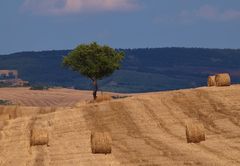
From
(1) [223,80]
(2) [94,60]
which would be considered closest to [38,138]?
(1) [223,80]

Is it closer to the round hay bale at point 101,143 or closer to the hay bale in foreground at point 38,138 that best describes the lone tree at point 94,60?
the hay bale in foreground at point 38,138

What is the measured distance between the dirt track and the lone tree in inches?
986

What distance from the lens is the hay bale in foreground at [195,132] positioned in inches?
1502

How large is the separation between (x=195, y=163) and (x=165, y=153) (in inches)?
184

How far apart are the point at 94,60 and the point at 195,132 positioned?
45.5 m

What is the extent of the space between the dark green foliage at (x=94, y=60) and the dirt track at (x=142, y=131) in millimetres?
25073

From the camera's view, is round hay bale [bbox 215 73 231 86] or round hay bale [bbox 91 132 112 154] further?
round hay bale [bbox 215 73 231 86]

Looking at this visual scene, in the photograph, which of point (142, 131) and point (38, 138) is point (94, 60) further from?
point (38, 138)

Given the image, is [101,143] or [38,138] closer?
[101,143]

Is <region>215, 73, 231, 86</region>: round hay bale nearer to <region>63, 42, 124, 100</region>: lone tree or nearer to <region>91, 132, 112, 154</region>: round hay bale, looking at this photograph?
<region>91, 132, 112, 154</region>: round hay bale

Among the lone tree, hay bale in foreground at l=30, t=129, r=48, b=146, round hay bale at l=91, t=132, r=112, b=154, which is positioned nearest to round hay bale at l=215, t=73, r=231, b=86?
hay bale in foreground at l=30, t=129, r=48, b=146

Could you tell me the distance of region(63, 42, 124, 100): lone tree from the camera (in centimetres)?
8269

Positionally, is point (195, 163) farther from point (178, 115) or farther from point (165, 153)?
point (178, 115)

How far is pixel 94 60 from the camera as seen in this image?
82.8 meters
